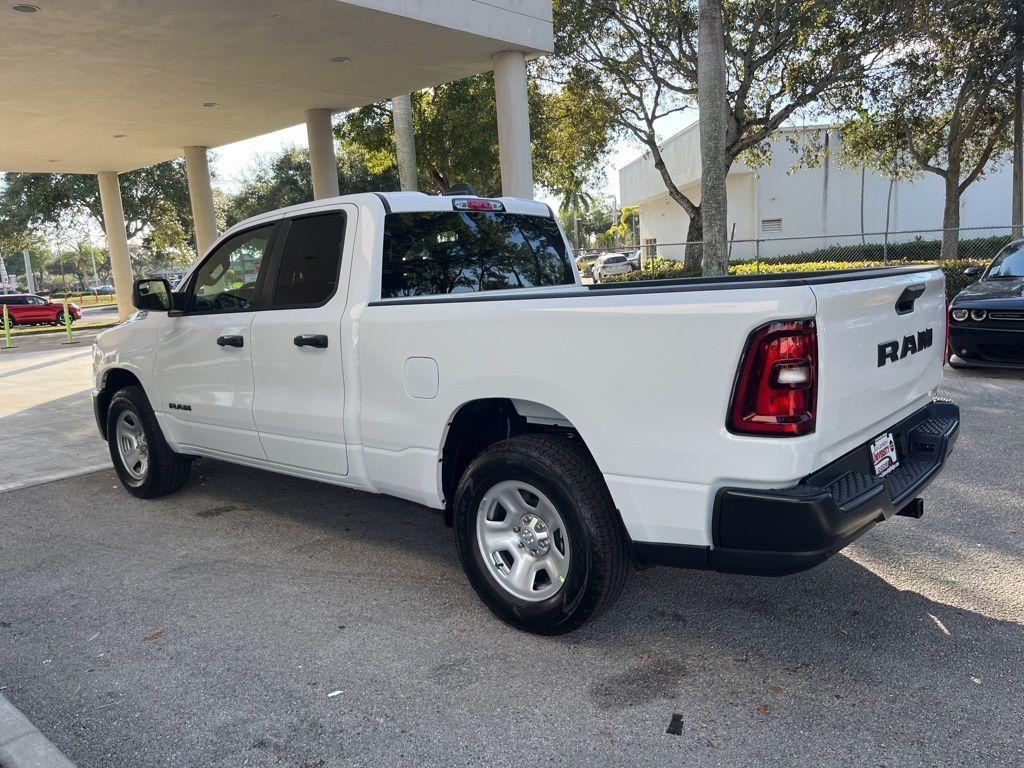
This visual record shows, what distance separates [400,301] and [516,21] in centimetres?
878

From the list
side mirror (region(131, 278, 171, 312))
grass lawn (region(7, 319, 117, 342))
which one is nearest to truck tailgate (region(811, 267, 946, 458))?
side mirror (region(131, 278, 171, 312))

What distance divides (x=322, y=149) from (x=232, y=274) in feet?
Answer: 36.3

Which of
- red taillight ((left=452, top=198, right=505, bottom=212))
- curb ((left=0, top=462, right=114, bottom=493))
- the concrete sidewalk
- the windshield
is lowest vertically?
the concrete sidewalk

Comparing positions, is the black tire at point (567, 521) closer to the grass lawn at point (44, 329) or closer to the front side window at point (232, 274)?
the front side window at point (232, 274)

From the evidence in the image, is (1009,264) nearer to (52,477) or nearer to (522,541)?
(522,541)

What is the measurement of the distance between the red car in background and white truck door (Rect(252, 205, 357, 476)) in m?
30.8

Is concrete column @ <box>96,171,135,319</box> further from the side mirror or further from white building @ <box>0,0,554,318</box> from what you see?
the side mirror

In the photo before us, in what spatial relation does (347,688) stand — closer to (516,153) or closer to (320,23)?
(320,23)

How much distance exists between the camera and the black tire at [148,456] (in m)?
5.60

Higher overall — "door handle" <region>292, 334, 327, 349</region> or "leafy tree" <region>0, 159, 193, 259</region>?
"leafy tree" <region>0, 159, 193, 259</region>

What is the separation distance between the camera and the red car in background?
102 ft

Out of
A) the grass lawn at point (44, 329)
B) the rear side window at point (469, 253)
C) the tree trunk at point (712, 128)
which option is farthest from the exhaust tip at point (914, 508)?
the grass lawn at point (44, 329)

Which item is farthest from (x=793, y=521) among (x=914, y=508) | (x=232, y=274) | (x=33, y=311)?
(x=33, y=311)

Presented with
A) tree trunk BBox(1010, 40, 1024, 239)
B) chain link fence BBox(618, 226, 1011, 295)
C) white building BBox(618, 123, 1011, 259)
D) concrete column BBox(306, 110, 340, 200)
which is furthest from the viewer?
white building BBox(618, 123, 1011, 259)
